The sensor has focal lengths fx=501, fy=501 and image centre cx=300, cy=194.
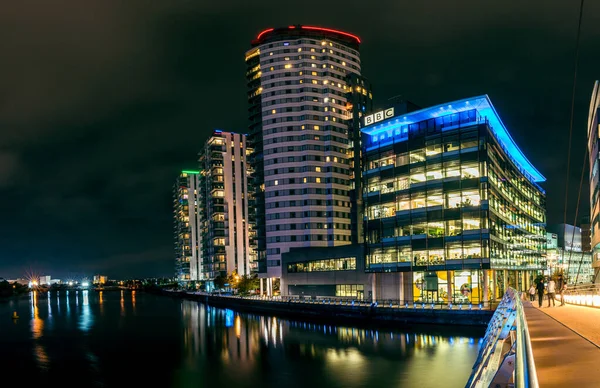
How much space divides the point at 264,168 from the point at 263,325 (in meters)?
52.7

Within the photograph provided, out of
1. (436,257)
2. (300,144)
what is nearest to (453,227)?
(436,257)

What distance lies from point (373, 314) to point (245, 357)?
26002 mm

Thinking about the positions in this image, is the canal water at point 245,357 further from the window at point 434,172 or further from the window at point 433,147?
the window at point 433,147

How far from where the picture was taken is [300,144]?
126938 mm

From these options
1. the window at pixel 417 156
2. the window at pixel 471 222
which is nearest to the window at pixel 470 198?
the window at pixel 471 222

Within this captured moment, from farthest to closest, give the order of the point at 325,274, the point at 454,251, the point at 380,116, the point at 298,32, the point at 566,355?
the point at 298,32, the point at 325,274, the point at 380,116, the point at 454,251, the point at 566,355

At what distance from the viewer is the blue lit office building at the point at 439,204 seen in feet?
251

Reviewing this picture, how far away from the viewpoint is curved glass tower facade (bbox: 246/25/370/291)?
126125mm

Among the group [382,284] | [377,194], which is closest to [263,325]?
[382,284]

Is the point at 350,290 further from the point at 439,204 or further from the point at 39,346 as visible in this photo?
the point at 39,346

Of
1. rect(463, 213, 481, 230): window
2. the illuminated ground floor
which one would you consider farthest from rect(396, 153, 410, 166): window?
the illuminated ground floor

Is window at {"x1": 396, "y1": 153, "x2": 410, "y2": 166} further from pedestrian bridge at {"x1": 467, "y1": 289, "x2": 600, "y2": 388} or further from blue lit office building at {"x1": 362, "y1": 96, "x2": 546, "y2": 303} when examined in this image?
pedestrian bridge at {"x1": 467, "y1": 289, "x2": 600, "y2": 388}

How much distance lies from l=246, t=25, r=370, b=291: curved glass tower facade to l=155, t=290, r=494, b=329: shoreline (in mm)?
22532

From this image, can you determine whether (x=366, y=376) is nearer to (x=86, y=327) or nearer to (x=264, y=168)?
(x=86, y=327)
